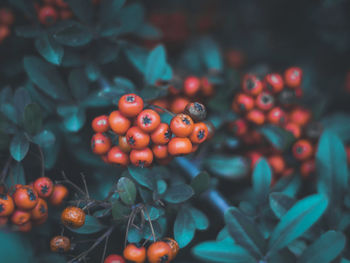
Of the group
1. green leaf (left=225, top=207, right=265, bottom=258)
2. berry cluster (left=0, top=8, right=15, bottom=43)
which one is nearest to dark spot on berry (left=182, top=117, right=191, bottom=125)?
green leaf (left=225, top=207, right=265, bottom=258)

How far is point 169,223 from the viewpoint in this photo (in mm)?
1259

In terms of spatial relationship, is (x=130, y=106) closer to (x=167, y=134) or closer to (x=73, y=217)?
(x=167, y=134)

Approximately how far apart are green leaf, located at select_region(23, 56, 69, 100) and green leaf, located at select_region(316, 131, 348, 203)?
1.30 metres

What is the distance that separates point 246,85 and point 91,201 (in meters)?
0.98

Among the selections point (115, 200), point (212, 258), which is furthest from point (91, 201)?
point (212, 258)

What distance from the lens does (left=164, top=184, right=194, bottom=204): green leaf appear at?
1.16 meters

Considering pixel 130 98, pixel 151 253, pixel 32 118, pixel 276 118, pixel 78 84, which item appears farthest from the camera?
pixel 276 118

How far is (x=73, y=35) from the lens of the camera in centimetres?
134

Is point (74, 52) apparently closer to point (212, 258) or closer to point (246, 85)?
point (246, 85)

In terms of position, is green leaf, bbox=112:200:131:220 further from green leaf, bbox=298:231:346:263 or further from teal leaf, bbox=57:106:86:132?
green leaf, bbox=298:231:346:263

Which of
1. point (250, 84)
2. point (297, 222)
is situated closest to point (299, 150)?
point (250, 84)

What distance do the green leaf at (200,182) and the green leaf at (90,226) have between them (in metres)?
0.41

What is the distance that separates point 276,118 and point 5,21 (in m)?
1.49

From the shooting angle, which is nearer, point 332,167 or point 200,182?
point 200,182
